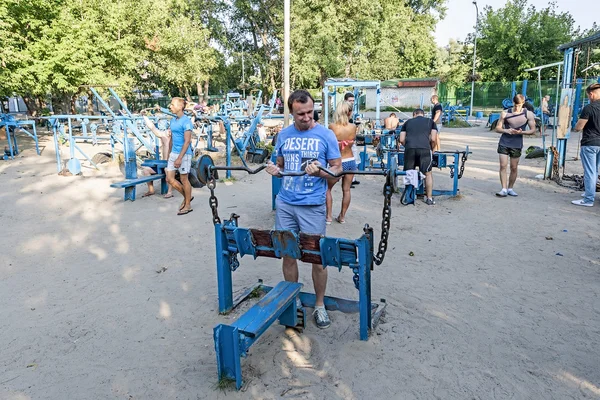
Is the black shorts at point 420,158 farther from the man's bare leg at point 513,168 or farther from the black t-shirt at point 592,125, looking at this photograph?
the black t-shirt at point 592,125

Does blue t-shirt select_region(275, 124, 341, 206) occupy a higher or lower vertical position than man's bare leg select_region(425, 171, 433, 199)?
higher

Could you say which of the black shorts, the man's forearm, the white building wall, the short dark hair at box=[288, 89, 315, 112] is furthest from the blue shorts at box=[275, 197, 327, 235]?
the white building wall

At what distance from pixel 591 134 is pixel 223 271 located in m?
5.86

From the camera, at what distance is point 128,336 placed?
338cm

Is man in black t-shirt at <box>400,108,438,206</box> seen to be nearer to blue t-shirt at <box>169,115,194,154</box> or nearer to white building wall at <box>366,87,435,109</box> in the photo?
blue t-shirt at <box>169,115,194,154</box>

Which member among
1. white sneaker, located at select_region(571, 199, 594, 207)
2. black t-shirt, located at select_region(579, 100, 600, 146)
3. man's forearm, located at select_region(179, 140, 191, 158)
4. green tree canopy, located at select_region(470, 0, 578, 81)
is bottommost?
white sneaker, located at select_region(571, 199, 594, 207)

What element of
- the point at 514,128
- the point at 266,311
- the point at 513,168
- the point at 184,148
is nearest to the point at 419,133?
the point at 514,128

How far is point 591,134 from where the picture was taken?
21.3 ft

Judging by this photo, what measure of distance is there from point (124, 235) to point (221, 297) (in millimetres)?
2850

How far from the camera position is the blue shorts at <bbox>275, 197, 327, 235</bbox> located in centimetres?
322

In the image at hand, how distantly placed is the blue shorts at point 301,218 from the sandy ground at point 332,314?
31.1 inches

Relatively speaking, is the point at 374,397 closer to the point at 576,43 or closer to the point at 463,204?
the point at 463,204

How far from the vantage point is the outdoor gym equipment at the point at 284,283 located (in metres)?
2.70

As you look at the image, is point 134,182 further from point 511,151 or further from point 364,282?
point 511,151
